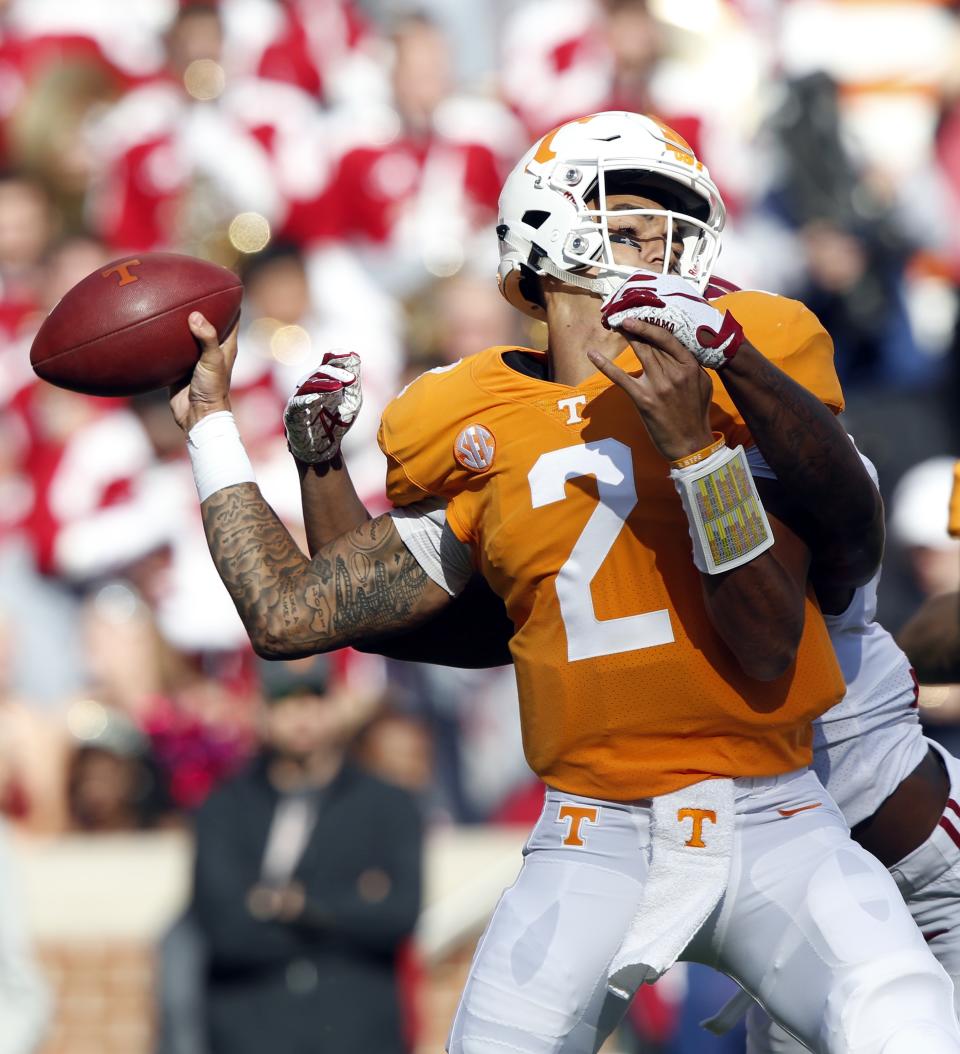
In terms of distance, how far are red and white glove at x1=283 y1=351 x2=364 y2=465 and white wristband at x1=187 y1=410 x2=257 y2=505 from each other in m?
0.11

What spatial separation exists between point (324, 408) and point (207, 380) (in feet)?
0.80

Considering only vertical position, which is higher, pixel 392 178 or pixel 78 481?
pixel 392 178

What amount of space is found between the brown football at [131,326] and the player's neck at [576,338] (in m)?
0.66

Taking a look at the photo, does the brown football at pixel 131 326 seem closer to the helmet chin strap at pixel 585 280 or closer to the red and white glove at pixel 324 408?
the red and white glove at pixel 324 408

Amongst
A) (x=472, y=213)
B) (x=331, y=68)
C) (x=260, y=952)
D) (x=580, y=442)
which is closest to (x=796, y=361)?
(x=580, y=442)

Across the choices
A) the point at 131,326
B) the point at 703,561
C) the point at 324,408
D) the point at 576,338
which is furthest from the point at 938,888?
the point at 131,326

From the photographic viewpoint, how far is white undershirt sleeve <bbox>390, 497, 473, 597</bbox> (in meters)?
3.71

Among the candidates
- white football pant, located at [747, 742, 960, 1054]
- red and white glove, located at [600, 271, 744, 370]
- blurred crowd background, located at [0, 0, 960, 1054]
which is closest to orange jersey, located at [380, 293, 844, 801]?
red and white glove, located at [600, 271, 744, 370]

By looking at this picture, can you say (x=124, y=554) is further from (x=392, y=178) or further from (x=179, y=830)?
(x=392, y=178)

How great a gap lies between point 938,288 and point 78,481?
145 inches

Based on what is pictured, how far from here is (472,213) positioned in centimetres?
897

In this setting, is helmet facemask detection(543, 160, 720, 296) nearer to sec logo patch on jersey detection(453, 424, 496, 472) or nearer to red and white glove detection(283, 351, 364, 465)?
sec logo patch on jersey detection(453, 424, 496, 472)

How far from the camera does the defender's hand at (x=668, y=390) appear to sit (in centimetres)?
317

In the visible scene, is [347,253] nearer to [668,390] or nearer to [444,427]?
[444,427]
